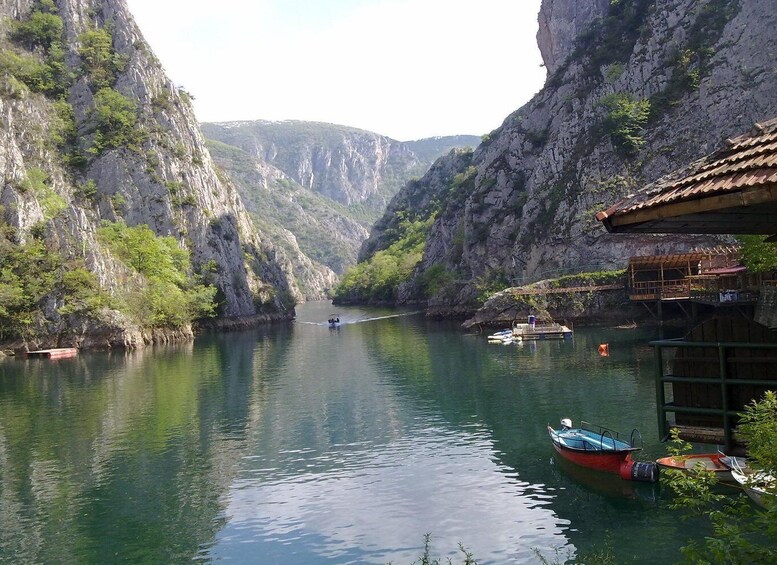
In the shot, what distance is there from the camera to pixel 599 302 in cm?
9406

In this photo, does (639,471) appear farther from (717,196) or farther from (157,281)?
(157,281)

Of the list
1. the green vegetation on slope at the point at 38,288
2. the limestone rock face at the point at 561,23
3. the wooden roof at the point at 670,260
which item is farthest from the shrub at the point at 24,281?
the limestone rock face at the point at 561,23

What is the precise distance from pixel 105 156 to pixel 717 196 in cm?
13740

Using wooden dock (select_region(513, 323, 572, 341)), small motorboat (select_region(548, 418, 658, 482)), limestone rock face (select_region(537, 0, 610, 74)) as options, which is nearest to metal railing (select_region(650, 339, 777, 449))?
small motorboat (select_region(548, 418, 658, 482))

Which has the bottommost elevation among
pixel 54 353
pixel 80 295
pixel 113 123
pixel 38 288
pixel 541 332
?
pixel 54 353

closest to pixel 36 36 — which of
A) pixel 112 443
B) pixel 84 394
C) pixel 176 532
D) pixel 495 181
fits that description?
pixel 495 181

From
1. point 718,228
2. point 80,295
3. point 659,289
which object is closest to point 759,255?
point 659,289

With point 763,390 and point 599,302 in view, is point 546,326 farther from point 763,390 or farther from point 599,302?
point 763,390

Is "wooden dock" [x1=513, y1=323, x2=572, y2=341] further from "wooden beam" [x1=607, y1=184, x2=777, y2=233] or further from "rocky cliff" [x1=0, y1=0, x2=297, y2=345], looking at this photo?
"wooden beam" [x1=607, y1=184, x2=777, y2=233]

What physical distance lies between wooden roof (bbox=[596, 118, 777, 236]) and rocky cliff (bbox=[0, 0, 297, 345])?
101m

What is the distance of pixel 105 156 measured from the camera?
428 feet

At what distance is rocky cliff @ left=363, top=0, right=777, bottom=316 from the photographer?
317 ft

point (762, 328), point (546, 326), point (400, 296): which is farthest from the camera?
point (400, 296)

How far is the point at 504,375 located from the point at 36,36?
430 feet
